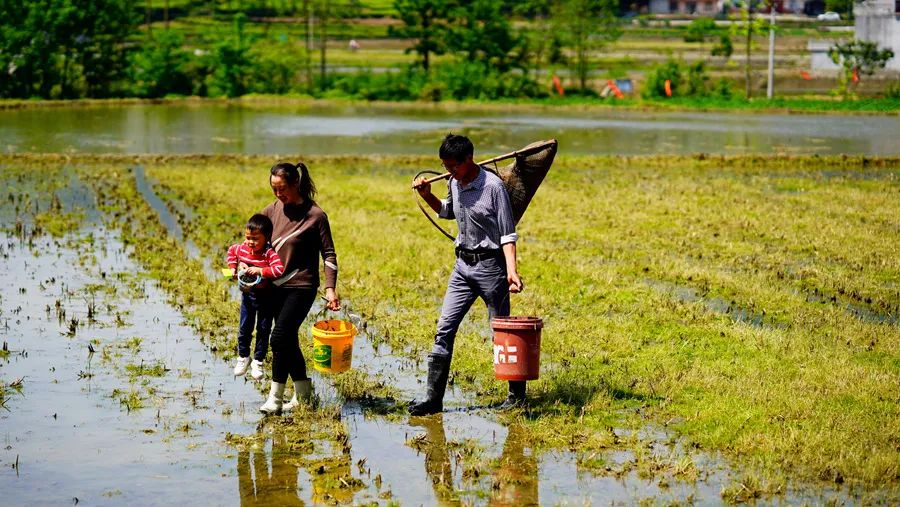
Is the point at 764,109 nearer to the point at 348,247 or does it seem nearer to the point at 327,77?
the point at 327,77

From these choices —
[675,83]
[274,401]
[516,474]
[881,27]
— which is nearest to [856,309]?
[516,474]

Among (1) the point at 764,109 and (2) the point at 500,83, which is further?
(2) the point at 500,83

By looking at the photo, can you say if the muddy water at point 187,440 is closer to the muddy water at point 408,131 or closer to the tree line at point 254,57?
the muddy water at point 408,131

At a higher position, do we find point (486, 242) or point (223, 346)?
point (486, 242)

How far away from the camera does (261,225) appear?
330 inches

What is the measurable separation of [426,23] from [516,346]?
5874cm

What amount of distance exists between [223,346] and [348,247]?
5049mm

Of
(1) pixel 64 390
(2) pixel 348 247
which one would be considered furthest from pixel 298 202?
(2) pixel 348 247

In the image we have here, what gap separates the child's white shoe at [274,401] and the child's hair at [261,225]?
3.13 ft

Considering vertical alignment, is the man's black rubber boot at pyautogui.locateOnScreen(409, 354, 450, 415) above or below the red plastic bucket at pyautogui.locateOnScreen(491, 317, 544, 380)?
below

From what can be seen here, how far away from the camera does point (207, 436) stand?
808 centimetres

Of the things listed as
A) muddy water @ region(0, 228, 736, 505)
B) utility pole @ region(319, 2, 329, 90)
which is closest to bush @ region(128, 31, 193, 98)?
utility pole @ region(319, 2, 329, 90)

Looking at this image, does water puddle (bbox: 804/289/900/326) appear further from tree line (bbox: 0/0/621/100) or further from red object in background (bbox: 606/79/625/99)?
red object in background (bbox: 606/79/625/99)

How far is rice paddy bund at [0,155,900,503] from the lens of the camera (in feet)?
26.2
